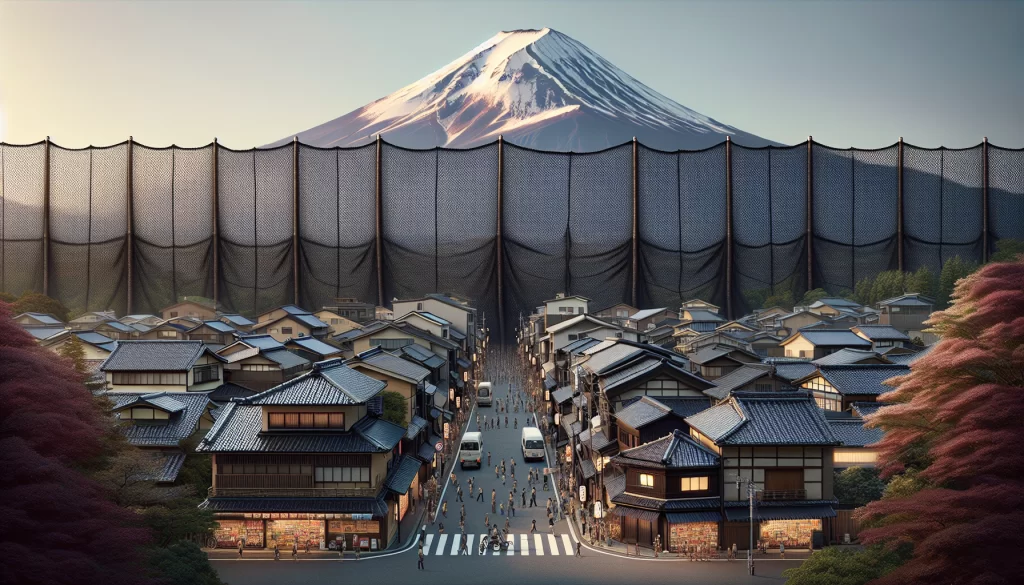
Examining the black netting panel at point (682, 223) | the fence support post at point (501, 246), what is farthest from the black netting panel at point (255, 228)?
the black netting panel at point (682, 223)

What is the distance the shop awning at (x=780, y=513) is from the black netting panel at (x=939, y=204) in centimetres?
4844

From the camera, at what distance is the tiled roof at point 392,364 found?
26.8m

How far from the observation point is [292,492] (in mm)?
20062

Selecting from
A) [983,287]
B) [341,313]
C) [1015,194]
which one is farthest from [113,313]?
[1015,194]

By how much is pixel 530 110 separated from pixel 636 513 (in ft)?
384

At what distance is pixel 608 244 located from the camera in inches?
2462

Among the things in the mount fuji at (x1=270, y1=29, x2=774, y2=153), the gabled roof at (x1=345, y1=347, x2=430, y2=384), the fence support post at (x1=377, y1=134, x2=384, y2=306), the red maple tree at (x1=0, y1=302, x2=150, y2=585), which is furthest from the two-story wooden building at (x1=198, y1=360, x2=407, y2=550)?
the mount fuji at (x1=270, y1=29, x2=774, y2=153)

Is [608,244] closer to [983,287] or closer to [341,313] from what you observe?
[341,313]

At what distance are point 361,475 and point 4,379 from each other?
9885 mm

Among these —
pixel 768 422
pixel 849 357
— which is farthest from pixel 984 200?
pixel 768 422

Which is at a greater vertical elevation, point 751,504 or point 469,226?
point 469,226

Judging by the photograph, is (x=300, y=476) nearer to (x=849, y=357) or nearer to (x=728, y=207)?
(x=849, y=357)

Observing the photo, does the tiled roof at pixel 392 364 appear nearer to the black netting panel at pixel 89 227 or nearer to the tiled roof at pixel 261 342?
the tiled roof at pixel 261 342

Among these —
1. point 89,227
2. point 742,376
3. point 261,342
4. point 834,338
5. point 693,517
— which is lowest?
point 693,517
